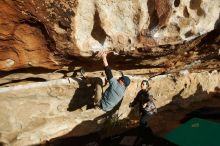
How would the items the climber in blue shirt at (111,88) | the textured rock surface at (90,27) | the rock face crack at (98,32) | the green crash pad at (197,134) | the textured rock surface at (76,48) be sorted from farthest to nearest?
the green crash pad at (197,134), the climber in blue shirt at (111,88), the rock face crack at (98,32), the textured rock surface at (76,48), the textured rock surface at (90,27)

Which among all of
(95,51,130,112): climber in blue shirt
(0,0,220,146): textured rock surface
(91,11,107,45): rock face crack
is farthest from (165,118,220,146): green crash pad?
(91,11,107,45): rock face crack

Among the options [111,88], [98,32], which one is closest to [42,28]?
[98,32]

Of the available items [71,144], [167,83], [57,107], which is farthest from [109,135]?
[167,83]

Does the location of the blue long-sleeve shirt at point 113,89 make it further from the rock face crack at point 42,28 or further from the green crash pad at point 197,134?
the green crash pad at point 197,134

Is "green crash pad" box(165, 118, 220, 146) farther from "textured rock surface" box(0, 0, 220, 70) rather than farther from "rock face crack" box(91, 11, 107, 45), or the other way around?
"rock face crack" box(91, 11, 107, 45)

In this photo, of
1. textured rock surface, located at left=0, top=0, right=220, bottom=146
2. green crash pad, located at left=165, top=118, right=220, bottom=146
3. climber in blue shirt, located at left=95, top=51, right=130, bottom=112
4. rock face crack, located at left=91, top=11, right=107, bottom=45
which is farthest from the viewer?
green crash pad, located at left=165, top=118, right=220, bottom=146

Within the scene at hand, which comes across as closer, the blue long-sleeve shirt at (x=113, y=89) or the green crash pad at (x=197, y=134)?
the blue long-sleeve shirt at (x=113, y=89)

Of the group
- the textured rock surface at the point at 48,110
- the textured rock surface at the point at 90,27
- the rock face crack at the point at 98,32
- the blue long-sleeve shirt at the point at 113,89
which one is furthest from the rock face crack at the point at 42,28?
the textured rock surface at the point at 48,110

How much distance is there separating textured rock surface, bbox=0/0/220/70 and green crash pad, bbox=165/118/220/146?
6.76 feet

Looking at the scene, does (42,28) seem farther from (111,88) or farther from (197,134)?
(197,134)

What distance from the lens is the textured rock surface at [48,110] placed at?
529 cm

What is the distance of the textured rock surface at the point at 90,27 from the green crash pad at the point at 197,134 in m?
2.06

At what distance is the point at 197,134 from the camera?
5988mm

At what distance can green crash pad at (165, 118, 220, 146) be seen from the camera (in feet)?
19.0
